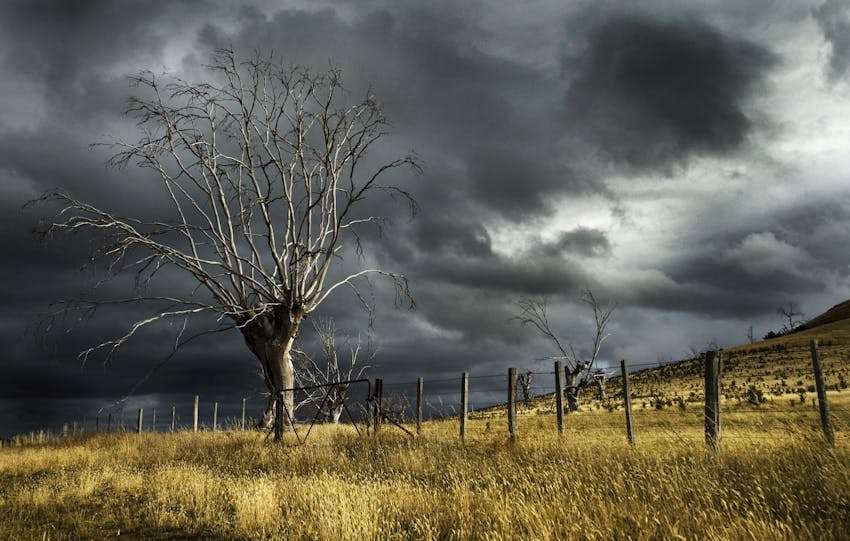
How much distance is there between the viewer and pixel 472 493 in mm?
7602

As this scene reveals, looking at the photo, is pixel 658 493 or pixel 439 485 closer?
pixel 658 493

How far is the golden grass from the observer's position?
18.1ft

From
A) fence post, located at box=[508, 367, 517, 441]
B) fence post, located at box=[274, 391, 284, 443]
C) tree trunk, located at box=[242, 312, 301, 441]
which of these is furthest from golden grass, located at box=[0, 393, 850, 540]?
tree trunk, located at box=[242, 312, 301, 441]

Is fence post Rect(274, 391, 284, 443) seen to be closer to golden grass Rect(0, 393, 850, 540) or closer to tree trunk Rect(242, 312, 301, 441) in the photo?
tree trunk Rect(242, 312, 301, 441)

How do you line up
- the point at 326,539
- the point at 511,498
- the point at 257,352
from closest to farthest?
the point at 326,539
the point at 511,498
the point at 257,352

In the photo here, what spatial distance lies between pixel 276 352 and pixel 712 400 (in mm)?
15111

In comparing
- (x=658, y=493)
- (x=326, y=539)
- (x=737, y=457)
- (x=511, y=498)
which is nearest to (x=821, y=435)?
(x=737, y=457)

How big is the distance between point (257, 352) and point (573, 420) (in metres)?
14.3

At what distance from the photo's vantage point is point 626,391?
1386cm

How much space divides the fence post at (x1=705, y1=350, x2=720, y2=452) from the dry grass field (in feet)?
1.08

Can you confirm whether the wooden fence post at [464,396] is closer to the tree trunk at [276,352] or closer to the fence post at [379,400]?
the fence post at [379,400]

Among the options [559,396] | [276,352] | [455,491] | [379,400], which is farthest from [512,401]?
[276,352]

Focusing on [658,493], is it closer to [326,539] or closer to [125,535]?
[326,539]

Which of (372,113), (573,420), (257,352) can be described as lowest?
(573,420)
